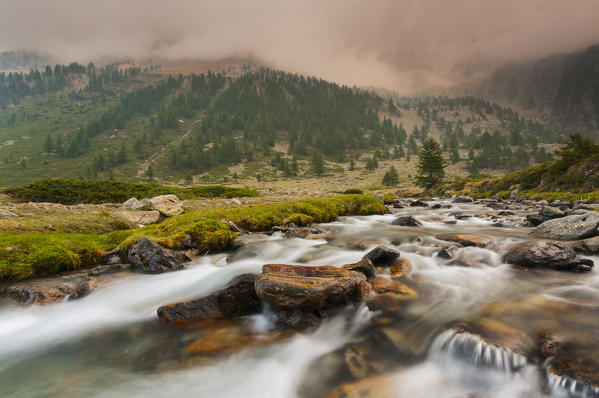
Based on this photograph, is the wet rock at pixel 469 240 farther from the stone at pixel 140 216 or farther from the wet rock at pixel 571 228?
the stone at pixel 140 216

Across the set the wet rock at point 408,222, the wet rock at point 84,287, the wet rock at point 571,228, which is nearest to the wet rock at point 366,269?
the wet rock at point 84,287

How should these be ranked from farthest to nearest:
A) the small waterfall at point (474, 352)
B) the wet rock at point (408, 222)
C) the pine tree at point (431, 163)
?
the pine tree at point (431, 163) → the wet rock at point (408, 222) → the small waterfall at point (474, 352)

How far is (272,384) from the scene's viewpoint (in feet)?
14.5

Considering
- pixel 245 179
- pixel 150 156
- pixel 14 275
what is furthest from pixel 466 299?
pixel 150 156

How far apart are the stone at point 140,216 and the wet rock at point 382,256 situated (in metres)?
12.8

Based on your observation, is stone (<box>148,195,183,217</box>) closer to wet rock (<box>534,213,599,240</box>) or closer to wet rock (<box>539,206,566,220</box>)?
wet rock (<box>534,213,599,240</box>)

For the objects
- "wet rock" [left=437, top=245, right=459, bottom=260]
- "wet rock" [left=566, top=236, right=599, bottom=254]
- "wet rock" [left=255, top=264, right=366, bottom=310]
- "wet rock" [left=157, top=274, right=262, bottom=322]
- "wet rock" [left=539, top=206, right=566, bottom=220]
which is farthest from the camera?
"wet rock" [left=539, top=206, right=566, bottom=220]

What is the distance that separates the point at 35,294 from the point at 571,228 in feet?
55.5

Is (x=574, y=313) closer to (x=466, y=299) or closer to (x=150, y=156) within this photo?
(x=466, y=299)

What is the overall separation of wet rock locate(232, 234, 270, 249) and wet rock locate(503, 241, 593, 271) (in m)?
8.81

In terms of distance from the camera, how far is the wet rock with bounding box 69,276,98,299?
698 centimetres

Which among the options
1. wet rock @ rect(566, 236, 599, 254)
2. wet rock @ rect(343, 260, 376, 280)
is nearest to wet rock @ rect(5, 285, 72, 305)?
wet rock @ rect(343, 260, 376, 280)

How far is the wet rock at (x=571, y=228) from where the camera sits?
8.95 m

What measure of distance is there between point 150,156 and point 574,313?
604 ft
